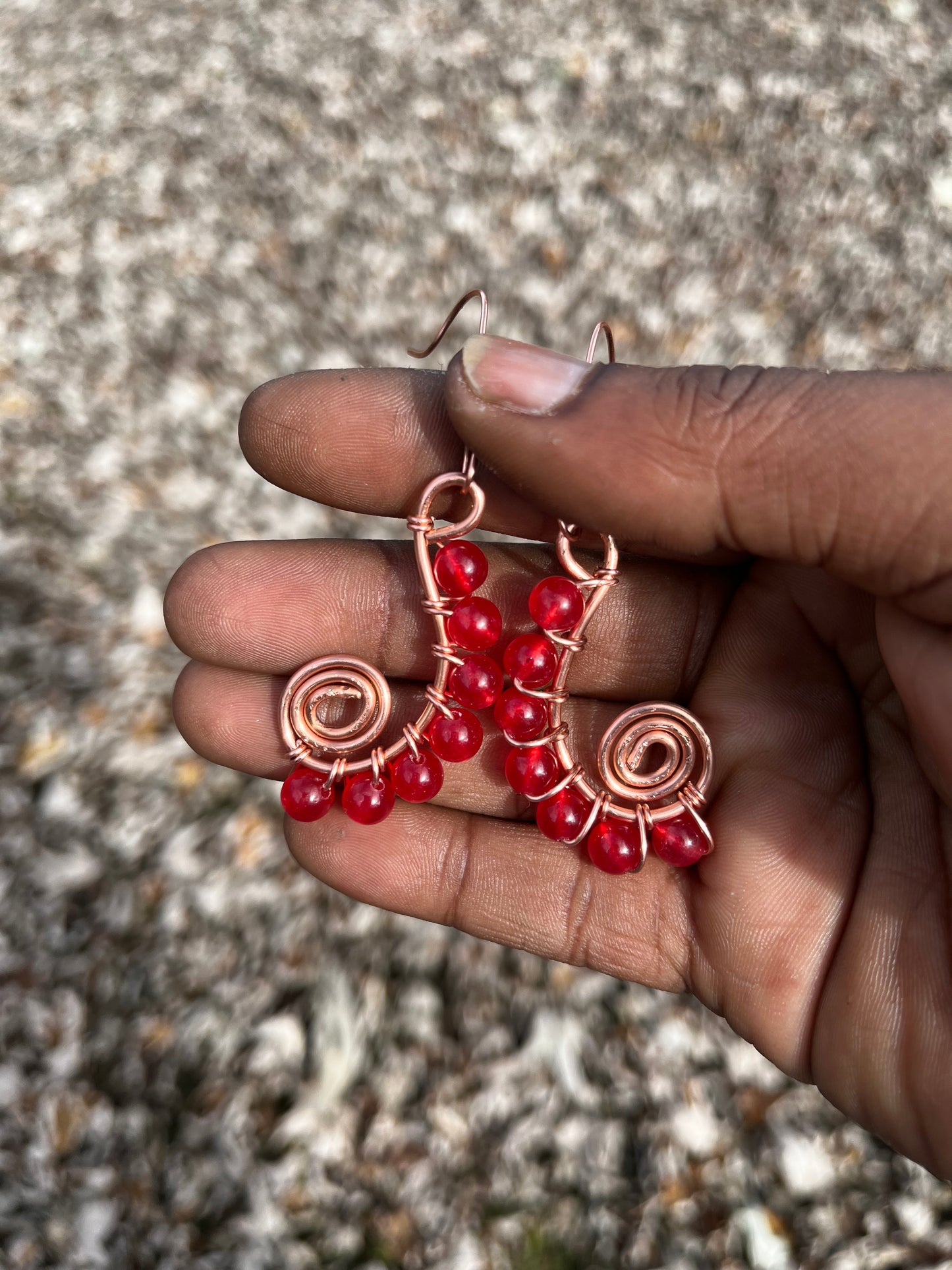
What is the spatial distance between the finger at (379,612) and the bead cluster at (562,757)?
21 cm

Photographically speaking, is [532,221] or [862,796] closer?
[862,796]

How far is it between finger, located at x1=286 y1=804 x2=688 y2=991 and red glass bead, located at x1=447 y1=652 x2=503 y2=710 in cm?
38

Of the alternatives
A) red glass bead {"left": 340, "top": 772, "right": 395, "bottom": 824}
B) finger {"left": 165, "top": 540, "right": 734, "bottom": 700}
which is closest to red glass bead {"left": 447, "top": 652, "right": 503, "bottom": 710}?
finger {"left": 165, "top": 540, "right": 734, "bottom": 700}

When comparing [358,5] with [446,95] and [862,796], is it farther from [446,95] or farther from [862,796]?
[862,796]

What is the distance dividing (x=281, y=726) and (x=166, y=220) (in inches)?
123

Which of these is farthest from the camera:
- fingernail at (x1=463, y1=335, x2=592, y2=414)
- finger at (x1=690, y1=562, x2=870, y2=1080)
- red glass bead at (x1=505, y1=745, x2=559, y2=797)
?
red glass bead at (x1=505, y1=745, x2=559, y2=797)

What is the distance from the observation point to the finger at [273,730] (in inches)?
131

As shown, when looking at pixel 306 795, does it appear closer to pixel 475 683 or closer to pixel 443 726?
pixel 443 726

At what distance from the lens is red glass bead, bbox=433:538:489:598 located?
3.14 metres

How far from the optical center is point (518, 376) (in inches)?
107

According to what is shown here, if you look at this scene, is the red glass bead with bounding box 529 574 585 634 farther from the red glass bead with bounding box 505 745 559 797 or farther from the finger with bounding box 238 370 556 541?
the red glass bead with bounding box 505 745 559 797

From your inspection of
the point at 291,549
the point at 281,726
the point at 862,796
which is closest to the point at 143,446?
the point at 291,549

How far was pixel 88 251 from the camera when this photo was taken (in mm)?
5062

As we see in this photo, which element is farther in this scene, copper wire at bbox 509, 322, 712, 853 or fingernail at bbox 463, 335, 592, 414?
copper wire at bbox 509, 322, 712, 853
